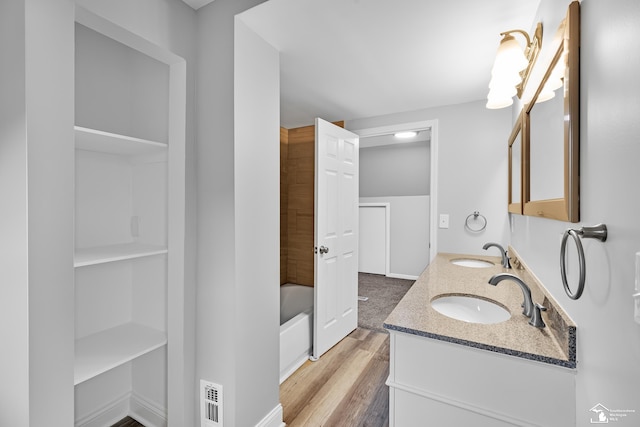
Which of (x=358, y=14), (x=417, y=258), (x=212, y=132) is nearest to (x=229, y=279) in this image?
(x=212, y=132)

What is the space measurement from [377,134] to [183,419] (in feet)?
8.89

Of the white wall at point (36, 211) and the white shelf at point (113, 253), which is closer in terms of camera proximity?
the white wall at point (36, 211)

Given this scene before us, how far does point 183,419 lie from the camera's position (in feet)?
5.03

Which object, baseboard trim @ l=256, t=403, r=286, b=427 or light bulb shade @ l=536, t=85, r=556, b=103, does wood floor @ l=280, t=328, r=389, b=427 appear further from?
light bulb shade @ l=536, t=85, r=556, b=103

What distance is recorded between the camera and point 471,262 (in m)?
2.39

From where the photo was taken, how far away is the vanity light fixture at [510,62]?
4.24 ft

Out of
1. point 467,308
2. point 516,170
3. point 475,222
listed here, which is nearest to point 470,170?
point 475,222

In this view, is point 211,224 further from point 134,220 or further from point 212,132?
point 134,220

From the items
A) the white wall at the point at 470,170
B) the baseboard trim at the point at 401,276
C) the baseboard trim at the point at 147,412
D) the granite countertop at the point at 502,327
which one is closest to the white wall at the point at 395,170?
the baseboard trim at the point at 401,276

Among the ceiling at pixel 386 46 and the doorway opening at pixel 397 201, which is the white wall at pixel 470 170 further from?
the doorway opening at pixel 397 201

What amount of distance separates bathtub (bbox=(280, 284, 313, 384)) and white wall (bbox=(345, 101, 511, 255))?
4.47 ft

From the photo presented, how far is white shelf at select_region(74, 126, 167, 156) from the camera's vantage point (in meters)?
1.24

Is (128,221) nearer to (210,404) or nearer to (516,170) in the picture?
(210,404)

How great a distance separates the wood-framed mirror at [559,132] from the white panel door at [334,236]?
1.41 m
